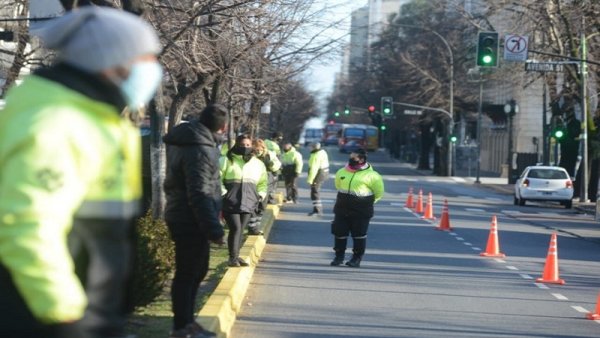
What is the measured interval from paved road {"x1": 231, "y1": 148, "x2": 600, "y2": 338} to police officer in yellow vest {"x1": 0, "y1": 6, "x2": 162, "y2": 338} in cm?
735

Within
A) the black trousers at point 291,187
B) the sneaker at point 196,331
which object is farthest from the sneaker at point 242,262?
the black trousers at point 291,187

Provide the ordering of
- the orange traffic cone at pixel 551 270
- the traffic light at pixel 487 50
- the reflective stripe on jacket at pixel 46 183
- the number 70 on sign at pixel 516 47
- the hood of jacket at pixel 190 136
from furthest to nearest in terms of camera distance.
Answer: the number 70 on sign at pixel 516 47
the traffic light at pixel 487 50
the orange traffic cone at pixel 551 270
the hood of jacket at pixel 190 136
the reflective stripe on jacket at pixel 46 183

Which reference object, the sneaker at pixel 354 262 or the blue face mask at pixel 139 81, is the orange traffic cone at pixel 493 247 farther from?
the blue face mask at pixel 139 81

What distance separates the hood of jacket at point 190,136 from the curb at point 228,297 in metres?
1.55

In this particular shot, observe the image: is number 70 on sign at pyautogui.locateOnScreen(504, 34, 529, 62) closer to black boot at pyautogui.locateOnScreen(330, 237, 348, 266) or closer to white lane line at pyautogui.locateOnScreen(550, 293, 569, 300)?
black boot at pyautogui.locateOnScreen(330, 237, 348, 266)

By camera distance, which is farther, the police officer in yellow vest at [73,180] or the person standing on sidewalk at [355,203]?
the person standing on sidewalk at [355,203]

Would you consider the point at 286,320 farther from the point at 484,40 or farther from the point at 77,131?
the point at 484,40

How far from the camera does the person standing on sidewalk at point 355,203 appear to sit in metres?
17.7

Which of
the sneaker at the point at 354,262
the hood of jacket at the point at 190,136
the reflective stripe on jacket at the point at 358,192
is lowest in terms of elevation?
the sneaker at the point at 354,262

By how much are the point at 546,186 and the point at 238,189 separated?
27598 mm

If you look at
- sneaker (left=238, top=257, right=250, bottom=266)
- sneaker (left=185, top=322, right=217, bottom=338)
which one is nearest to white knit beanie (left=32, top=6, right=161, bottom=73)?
sneaker (left=185, top=322, right=217, bottom=338)

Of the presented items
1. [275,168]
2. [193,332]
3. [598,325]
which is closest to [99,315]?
[193,332]

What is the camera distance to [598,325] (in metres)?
12.6

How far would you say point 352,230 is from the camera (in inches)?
700
